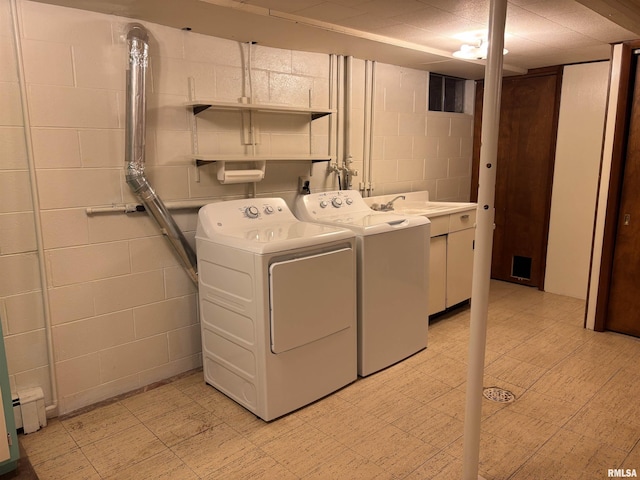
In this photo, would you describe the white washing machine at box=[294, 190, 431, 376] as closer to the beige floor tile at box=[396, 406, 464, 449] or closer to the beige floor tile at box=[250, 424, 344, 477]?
the beige floor tile at box=[396, 406, 464, 449]

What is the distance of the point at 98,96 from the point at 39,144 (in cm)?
40

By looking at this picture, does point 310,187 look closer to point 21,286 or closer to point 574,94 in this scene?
point 21,286

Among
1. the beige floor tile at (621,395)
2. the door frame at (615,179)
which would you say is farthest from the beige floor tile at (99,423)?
the door frame at (615,179)

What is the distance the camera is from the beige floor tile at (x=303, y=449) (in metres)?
2.14

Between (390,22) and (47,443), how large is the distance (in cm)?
293

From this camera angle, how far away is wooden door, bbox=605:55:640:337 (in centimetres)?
334

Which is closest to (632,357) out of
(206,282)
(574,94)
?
(574,94)

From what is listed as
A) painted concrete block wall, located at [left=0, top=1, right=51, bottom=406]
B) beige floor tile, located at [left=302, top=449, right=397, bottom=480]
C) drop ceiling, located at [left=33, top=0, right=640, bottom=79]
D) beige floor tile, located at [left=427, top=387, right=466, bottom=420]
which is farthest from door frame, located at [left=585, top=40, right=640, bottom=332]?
painted concrete block wall, located at [left=0, top=1, right=51, bottom=406]

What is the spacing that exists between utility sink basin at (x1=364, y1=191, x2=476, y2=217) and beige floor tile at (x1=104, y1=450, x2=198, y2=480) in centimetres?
236

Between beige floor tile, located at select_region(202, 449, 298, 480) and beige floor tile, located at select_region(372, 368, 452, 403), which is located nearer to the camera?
beige floor tile, located at select_region(202, 449, 298, 480)

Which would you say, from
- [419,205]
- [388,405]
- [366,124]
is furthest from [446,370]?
[366,124]

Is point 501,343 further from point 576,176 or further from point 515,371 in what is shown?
point 576,176

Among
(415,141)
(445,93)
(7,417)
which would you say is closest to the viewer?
(7,417)

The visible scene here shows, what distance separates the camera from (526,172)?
4.66 metres
